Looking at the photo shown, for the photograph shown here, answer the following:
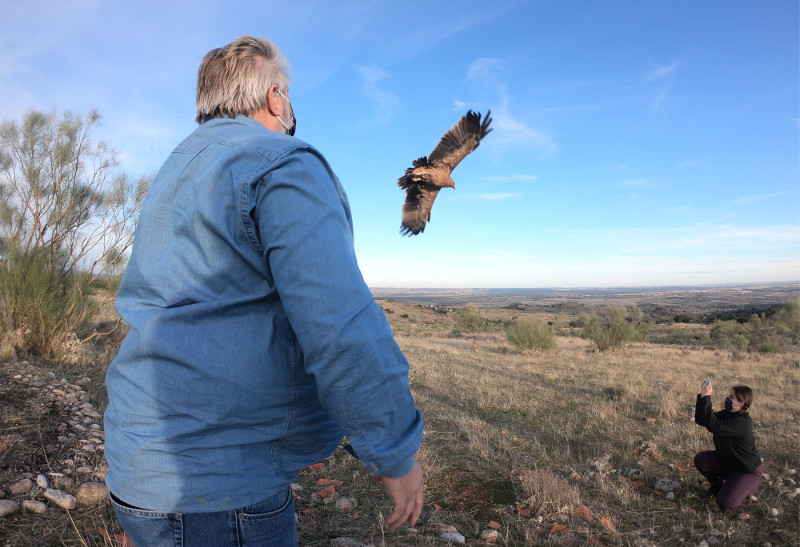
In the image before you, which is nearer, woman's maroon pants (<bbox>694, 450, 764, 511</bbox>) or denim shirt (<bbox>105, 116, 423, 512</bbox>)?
denim shirt (<bbox>105, 116, 423, 512</bbox>)

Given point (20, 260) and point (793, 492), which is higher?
point (20, 260)

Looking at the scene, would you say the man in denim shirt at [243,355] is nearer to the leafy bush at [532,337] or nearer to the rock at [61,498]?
the rock at [61,498]

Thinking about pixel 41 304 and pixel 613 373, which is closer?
pixel 41 304

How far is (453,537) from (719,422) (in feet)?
8.84

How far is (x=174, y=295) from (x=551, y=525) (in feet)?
10.6

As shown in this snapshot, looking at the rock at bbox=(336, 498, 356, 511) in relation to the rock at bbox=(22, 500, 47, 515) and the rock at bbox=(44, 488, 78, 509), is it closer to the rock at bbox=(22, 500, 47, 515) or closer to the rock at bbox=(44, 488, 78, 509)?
the rock at bbox=(44, 488, 78, 509)

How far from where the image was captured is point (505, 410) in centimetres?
663

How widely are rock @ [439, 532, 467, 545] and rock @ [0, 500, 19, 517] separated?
2613 mm

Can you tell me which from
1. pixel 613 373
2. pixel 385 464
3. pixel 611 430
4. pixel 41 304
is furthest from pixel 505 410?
pixel 41 304

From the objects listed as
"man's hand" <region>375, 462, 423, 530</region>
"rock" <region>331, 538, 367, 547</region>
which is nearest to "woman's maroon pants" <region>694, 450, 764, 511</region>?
"rock" <region>331, 538, 367, 547</region>

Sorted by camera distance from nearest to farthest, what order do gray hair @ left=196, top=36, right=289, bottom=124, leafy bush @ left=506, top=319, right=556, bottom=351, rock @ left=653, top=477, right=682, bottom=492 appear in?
gray hair @ left=196, top=36, right=289, bottom=124 → rock @ left=653, top=477, right=682, bottom=492 → leafy bush @ left=506, top=319, right=556, bottom=351

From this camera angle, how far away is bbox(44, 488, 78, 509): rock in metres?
2.83

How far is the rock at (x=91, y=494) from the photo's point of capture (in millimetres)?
2930

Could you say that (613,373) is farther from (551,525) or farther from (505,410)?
(551,525)
